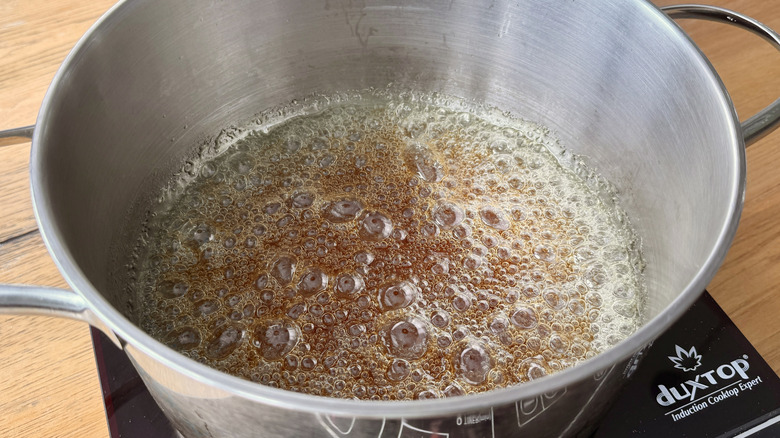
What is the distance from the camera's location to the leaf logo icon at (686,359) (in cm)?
66

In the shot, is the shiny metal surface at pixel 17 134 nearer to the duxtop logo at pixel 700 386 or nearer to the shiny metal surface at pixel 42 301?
the shiny metal surface at pixel 42 301

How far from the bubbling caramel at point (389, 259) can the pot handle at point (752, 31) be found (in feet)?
0.73

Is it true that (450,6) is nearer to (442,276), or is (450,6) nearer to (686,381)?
(442,276)

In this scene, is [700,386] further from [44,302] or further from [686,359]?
[44,302]

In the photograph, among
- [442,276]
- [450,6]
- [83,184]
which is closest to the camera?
[83,184]

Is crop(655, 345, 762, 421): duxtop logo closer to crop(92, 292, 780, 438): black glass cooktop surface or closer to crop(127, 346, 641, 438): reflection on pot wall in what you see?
crop(92, 292, 780, 438): black glass cooktop surface

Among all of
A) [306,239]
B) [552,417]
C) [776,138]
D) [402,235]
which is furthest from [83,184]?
[776,138]

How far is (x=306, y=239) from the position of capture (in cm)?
78

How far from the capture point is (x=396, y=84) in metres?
0.94

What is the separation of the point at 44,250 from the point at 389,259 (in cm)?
41

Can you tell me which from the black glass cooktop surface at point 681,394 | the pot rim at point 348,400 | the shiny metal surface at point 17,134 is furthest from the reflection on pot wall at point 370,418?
the shiny metal surface at point 17,134

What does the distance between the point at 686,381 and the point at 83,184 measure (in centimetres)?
63

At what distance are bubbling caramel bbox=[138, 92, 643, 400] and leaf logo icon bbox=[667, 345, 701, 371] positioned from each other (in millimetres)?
62

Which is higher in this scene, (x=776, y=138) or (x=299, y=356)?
(x=776, y=138)
